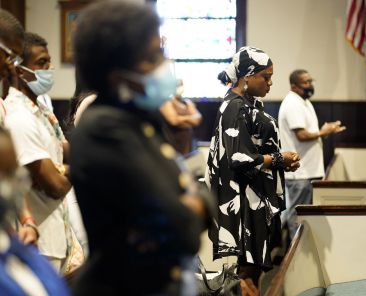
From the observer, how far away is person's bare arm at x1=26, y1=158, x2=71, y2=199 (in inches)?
117

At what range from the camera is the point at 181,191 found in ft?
5.74

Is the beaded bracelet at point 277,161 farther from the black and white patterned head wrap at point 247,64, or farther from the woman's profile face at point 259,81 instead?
the black and white patterned head wrap at point 247,64

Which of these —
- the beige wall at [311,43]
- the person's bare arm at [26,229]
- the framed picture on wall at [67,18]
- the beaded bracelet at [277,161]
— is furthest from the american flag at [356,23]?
the person's bare arm at [26,229]

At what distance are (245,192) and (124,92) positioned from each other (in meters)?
2.89

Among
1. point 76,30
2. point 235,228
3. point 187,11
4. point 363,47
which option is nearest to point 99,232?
point 76,30

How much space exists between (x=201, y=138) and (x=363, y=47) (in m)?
2.29

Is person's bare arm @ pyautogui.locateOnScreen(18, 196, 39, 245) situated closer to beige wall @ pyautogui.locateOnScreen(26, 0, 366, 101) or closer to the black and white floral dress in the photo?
the black and white floral dress

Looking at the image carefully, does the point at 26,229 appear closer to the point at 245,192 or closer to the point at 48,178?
the point at 48,178

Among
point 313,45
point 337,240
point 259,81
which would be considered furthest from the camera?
point 313,45

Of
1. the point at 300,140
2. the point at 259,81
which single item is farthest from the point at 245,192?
the point at 300,140

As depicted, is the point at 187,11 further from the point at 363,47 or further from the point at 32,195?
the point at 32,195

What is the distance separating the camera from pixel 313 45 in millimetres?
10203

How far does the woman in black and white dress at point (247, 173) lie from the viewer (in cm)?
455

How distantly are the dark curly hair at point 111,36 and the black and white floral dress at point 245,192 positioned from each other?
109 inches
